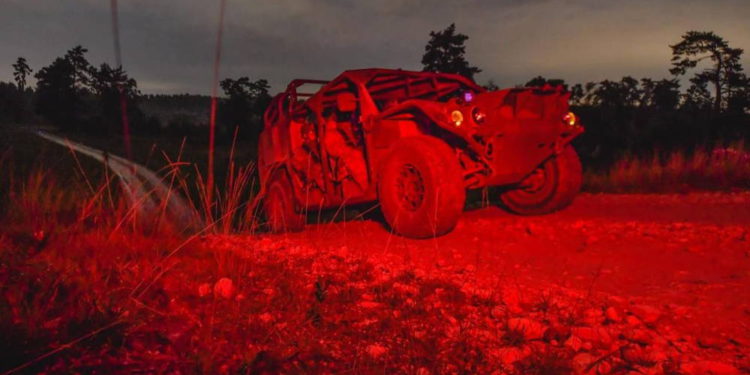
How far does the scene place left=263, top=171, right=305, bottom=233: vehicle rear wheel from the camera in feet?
26.3

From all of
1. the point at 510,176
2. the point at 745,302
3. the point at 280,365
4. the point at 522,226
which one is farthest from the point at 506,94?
the point at 280,365

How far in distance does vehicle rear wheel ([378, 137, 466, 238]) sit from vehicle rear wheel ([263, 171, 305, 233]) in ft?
6.26

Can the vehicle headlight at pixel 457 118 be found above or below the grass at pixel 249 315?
above

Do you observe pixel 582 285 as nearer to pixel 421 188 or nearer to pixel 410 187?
pixel 421 188

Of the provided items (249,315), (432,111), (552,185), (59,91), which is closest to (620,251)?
(552,185)

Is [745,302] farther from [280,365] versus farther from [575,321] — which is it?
[280,365]

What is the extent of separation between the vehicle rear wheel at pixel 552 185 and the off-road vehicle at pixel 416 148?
0.01m

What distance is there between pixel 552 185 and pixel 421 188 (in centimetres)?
210

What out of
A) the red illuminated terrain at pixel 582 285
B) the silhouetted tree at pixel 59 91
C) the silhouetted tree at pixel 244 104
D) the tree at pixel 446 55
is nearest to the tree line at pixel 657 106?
the tree at pixel 446 55

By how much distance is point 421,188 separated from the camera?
612 cm

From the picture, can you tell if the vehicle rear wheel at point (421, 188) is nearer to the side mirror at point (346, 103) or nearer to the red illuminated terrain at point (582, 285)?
the red illuminated terrain at point (582, 285)

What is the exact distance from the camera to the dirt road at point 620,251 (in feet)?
12.1

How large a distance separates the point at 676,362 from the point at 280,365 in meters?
1.86

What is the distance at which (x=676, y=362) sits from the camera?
2.73 meters
